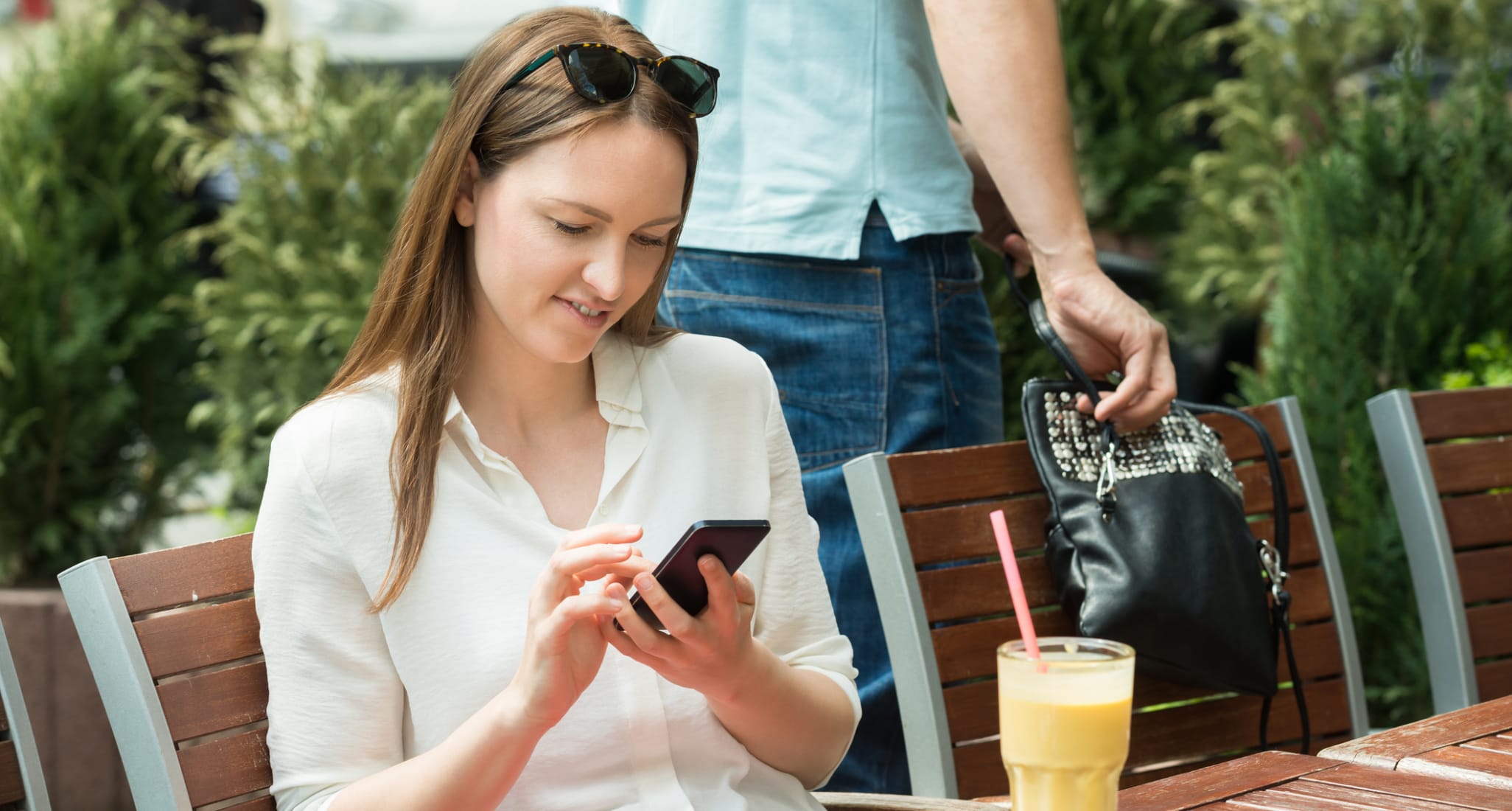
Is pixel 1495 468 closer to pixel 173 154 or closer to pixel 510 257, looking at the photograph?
pixel 510 257

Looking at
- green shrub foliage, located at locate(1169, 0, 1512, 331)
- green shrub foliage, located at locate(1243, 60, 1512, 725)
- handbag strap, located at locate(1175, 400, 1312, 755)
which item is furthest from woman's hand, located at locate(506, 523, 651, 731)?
green shrub foliage, located at locate(1169, 0, 1512, 331)

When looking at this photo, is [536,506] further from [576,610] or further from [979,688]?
[979,688]

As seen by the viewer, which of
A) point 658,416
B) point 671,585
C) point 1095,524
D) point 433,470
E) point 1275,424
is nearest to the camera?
point 671,585

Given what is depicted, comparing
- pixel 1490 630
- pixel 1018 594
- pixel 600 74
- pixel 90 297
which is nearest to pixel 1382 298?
pixel 1490 630

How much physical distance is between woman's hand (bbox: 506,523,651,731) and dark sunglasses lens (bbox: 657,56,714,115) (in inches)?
20.1

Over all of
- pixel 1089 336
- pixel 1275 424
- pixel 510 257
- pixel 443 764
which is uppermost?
pixel 510 257

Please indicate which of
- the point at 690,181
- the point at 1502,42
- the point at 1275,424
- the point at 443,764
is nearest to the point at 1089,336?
the point at 1275,424

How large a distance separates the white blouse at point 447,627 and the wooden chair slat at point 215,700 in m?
0.02

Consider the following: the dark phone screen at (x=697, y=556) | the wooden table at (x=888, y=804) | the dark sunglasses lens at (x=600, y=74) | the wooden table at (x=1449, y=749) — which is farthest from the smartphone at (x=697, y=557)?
the wooden table at (x=1449, y=749)

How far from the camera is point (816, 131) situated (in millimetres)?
1964

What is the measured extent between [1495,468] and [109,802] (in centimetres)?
317

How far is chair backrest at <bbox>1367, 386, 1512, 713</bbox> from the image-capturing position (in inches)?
87.2

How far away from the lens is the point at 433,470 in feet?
4.83

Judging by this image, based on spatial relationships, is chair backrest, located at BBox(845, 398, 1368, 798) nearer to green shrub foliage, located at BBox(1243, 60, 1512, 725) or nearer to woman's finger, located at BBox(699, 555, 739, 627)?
woman's finger, located at BBox(699, 555, 739, 627)
